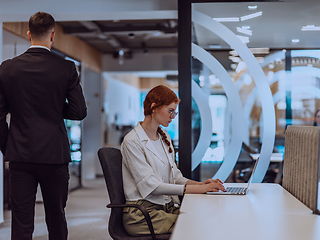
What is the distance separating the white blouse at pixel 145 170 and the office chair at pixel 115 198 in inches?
2.0

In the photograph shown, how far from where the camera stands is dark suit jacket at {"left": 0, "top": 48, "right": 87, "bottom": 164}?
83.9 inches

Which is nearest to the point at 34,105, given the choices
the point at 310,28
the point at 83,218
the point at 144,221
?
the point at 144,221

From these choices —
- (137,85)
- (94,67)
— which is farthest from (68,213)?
(137,85)

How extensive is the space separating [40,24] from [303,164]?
1.72 metres

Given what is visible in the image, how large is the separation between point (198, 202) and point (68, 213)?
3417mm

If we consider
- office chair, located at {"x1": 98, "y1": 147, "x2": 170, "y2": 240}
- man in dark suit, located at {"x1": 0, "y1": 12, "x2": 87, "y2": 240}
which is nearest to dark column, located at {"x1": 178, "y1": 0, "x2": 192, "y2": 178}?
office chair, located at {"x1": 98, "y1": 147, "x2": 170, "y2": 240}

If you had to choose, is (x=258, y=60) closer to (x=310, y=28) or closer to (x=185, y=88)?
(x=310, y=28)

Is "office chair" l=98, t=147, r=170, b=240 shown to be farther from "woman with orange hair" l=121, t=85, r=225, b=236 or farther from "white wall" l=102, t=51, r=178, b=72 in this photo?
"white wall" l=102, t=51, r=178, b=72

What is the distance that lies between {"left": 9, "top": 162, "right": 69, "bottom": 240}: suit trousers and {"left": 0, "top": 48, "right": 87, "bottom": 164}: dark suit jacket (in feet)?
0.23

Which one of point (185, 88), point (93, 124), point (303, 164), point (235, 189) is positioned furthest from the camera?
point (93, 124)

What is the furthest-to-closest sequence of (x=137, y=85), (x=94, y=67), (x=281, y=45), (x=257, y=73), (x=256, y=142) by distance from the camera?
1. (x=137, y=85)
2. (x=94, y=67)
3. (x=256, y=142)
4. (x=281, y=45)
5. (x=257, y=73)

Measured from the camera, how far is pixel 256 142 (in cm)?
636

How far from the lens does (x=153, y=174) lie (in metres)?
2.20

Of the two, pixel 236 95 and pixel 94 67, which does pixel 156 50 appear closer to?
pixel 94 67
